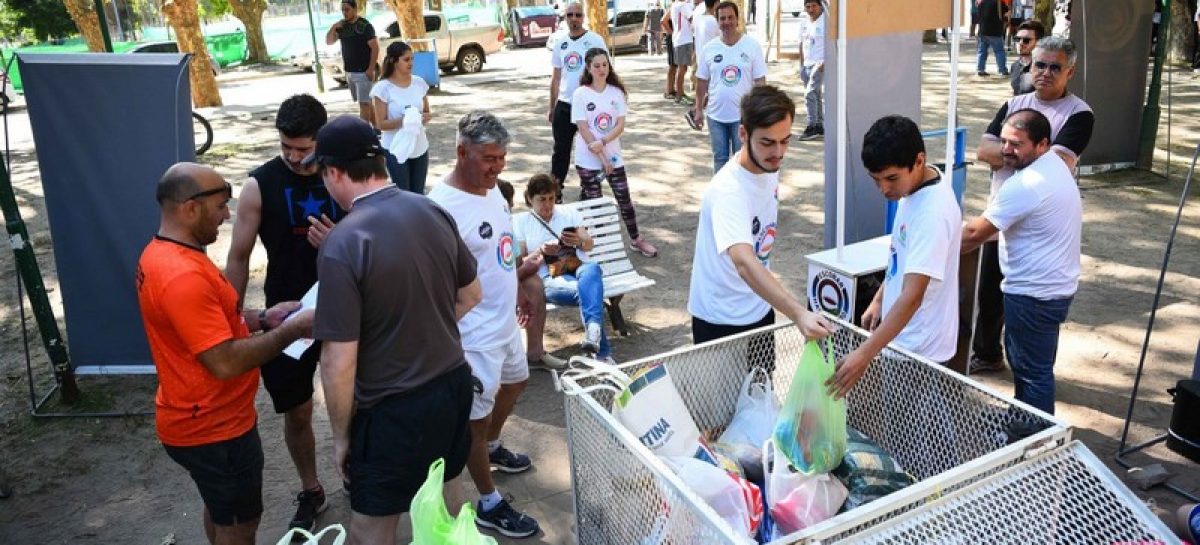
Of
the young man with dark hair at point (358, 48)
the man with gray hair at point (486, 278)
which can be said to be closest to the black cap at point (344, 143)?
the man with gray hair at point (486, 278)

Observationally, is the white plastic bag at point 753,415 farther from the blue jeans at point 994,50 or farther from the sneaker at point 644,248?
the blue jeans at point 994,50

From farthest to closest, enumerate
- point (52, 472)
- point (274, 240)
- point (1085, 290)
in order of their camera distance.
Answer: point (1085, 290), point (52, 472), point (274, 240)

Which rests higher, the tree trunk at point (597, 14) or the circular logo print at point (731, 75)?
the tree trunk at point (597, 14)

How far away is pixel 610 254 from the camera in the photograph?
5984mm

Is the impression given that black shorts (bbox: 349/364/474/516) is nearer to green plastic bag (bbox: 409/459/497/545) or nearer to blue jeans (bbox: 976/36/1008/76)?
green plastic bag (bbox: 409/459/497/545)

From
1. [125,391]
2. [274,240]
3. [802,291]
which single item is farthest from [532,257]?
[125,391]

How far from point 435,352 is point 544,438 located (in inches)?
77.2

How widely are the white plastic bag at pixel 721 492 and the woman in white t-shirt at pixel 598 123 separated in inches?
186

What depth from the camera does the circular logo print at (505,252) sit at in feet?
11.4

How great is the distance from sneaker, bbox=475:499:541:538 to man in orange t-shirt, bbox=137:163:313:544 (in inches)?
39.3

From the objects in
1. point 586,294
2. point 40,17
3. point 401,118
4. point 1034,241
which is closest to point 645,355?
point 586,294

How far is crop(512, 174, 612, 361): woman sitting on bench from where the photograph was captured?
5.16m

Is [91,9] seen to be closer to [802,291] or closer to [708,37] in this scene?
[708,37]

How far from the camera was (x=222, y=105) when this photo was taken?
17.4 metres
